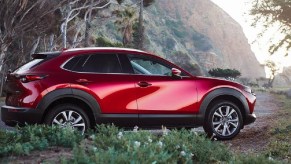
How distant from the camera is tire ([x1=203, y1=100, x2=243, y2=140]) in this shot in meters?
9.29

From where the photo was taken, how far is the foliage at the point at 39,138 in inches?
232

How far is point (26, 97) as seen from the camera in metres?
8.13

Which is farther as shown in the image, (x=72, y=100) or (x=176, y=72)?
(x=176, y=72)

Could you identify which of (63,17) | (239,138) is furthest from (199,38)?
(239,138)

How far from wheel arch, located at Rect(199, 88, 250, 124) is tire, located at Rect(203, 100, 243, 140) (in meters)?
0.10

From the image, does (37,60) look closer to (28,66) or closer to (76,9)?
(28,66)

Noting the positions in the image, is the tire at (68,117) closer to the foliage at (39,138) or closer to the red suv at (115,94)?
the red suv at (115,94)

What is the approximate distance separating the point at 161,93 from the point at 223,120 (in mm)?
1387

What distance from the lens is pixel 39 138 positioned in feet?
20.4

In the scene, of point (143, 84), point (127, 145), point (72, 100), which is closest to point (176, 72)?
point (143, 84)

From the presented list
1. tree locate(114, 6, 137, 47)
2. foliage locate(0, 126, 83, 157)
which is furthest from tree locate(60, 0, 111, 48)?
foliage locate(0, 126, 83, 157)

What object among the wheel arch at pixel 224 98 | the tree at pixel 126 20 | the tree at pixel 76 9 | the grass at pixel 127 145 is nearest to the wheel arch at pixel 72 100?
the grass at pixel 127 145

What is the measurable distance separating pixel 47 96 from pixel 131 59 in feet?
5.40

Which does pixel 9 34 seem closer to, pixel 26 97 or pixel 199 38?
pixel 26 97
